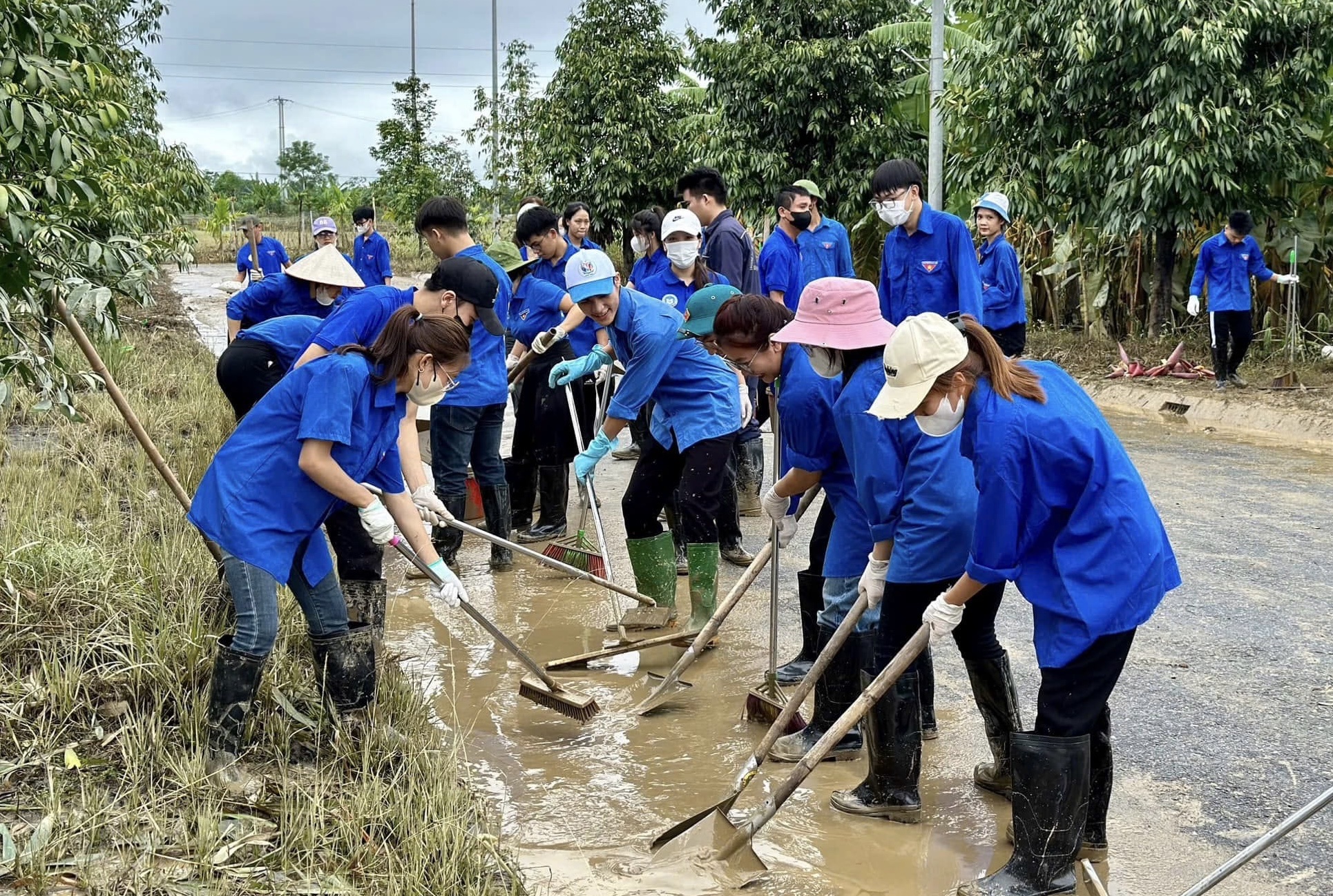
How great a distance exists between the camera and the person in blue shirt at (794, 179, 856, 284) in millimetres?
8406

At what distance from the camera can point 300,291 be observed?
7.10 metres

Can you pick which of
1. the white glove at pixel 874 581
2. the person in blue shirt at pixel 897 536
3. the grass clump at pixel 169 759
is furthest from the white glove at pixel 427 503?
the white glove at pixel 874 581

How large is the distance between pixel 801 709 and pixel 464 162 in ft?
92.0

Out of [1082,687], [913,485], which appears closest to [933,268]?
[913,485]

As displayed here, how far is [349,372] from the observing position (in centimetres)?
390

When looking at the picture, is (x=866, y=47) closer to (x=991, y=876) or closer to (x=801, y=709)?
(x=801, y=709)

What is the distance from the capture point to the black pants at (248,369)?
6.37 meters

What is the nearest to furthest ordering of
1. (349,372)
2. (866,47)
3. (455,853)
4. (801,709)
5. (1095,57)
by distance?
(455,853) < (349,372) < (801,709) < (1095,57) < (866,47)

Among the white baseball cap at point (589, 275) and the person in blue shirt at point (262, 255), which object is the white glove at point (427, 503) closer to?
the white baseball cap at point (589, 275)

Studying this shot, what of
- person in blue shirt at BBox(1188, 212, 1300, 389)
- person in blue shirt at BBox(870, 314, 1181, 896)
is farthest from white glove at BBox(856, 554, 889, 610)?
person in blue shirt at BBox(1188, 212, 1300, 389)

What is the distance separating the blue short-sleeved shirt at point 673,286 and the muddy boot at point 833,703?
342 centimetres

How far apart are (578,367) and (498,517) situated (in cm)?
103

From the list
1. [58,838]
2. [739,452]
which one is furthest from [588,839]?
[739,452]

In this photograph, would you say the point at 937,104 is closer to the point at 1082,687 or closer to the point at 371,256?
the point at 371,256
